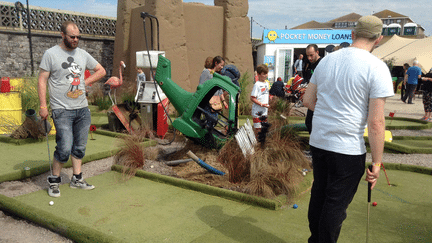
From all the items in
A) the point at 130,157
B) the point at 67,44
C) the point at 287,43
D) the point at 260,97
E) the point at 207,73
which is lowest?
the point at 130,157

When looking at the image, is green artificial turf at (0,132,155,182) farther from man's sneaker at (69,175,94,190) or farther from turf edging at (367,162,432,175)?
turf edging at (367,162,432,175)

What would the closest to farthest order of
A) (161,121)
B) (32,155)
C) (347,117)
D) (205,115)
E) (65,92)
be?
(347,117), (65,92), (205,115), (32,155), (161,121)

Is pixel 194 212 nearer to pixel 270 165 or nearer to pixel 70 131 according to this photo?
pixel 270 165

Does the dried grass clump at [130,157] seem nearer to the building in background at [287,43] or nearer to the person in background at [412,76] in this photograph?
the person in background at [412,76]

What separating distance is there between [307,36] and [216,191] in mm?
18553

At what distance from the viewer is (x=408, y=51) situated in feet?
70.9

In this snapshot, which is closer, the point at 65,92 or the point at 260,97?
the point at 65,92

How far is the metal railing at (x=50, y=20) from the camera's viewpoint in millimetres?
12812

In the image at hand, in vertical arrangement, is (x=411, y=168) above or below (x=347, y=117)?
below

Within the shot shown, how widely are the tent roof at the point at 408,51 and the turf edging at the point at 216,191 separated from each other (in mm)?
19576

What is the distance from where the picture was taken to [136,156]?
15.4 feet

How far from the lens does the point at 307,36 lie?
20578 millimetres

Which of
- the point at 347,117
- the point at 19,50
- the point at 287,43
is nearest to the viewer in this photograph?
the point at 347,117

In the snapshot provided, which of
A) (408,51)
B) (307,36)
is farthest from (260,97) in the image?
(408,51)
